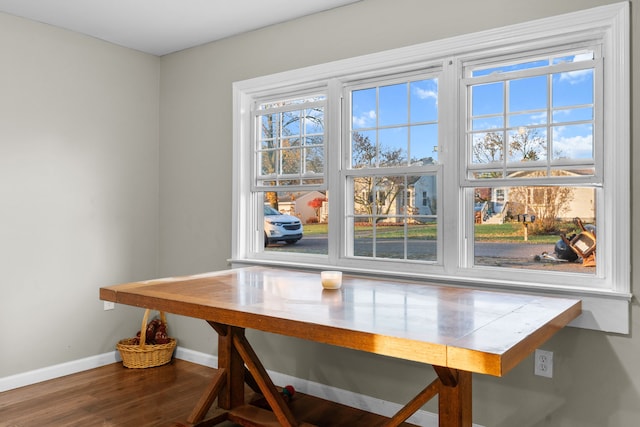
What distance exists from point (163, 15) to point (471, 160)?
7.74 ft

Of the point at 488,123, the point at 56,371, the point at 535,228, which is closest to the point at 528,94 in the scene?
the point at 488,123

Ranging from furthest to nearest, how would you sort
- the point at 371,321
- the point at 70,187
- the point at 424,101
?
the point at 70,187 → the point at 424,101 → the point at 371,321

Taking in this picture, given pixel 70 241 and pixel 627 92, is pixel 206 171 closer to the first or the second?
pixel 70 241

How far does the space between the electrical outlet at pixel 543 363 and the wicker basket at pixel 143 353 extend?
8.89ft

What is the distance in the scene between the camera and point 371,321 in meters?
1.94

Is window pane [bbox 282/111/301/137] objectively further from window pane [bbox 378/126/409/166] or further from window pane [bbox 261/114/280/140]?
window pane [bbox 378/126/409/166]

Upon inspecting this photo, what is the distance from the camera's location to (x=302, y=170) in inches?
148

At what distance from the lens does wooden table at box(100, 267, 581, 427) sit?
1678mm

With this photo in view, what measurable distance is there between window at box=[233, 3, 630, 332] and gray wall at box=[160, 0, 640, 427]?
11 cm

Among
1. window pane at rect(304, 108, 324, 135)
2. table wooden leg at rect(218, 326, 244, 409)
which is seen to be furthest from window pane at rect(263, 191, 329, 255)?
table wooden leg at rect(218, 326, 244, 409)

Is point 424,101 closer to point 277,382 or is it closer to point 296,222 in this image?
point 296,222

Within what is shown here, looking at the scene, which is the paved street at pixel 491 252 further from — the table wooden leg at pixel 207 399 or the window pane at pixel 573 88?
the table wooden leg at pixel 207 399

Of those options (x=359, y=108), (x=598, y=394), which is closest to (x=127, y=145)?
(x=359, y=108)

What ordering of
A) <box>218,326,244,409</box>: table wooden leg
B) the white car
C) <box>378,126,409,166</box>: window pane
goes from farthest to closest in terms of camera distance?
the white car → <box>378,126,409,166</box>: window pane → <box>218,326,244,409</box>: table wooden leg
